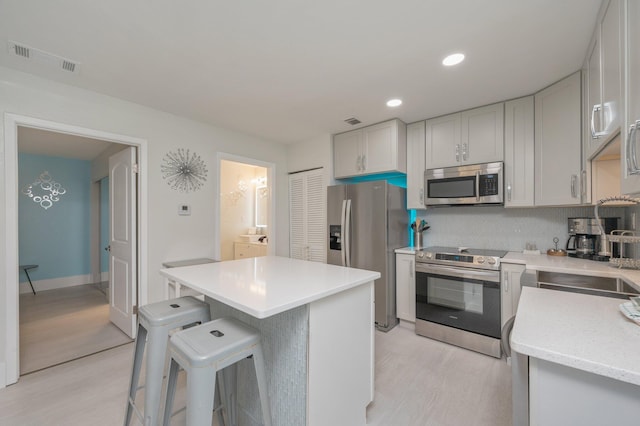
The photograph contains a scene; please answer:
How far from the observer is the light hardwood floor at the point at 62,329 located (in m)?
2.51

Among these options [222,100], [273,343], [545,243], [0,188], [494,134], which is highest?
[222,100]

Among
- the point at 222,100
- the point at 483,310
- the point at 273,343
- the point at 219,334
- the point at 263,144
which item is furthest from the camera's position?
the point at 263,144

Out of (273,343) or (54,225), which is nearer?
(273,343)

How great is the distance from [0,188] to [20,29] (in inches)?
46.1


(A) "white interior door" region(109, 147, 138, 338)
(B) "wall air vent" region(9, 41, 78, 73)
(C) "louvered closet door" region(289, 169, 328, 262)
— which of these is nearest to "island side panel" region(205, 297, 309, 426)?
(A) "white interior door" region(109, 147, 138, 338)

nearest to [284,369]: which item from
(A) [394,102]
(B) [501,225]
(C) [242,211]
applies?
(A) [394,102]

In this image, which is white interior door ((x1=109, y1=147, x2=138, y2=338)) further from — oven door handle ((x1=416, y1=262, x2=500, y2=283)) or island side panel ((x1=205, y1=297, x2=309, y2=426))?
oven door handle ((x1=416, y1=262, x2=500, y2=283))

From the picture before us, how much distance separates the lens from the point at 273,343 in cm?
147

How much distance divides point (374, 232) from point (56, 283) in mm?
5626

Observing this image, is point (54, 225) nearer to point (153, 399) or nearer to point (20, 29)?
point (20, 29)

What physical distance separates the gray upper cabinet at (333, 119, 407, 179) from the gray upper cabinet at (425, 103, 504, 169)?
33 cm

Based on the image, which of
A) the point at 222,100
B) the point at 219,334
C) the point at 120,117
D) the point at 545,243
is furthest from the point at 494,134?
the point at 120,117

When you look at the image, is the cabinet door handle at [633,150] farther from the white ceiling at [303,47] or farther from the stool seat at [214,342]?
the stool seat at [214,342]

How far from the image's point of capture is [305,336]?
1.32 m
